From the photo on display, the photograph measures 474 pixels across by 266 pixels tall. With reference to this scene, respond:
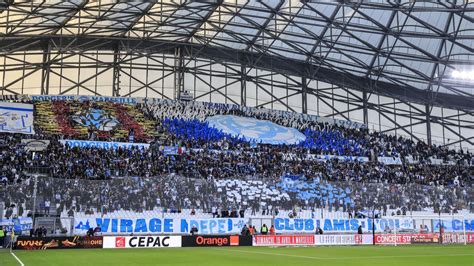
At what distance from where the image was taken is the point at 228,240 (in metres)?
31.1

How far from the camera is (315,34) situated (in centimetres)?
5444

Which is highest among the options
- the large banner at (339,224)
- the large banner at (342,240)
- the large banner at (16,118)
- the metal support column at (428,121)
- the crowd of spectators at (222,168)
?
the metal support column at (428,121)

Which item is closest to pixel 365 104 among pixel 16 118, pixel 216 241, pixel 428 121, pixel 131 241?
pixel 428 121

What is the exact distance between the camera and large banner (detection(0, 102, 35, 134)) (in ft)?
161

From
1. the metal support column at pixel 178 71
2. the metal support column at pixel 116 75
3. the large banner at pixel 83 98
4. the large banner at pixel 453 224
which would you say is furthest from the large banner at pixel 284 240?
the metal support column at pixel 116 75

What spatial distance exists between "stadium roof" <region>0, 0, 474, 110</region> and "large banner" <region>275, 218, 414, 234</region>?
1758cm

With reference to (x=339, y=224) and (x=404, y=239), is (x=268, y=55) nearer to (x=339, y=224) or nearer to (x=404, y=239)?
(x=339, y=224)

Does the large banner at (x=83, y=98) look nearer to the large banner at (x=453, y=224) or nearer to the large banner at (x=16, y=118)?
the large banner at (x=16, y=118)

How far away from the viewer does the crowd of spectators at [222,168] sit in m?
32.5

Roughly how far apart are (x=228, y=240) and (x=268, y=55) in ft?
113

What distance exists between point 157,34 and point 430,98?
32.1 meters

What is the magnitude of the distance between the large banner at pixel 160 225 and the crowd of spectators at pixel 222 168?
803 millimetres

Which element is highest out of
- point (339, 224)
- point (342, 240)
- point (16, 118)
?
point (16, 118)

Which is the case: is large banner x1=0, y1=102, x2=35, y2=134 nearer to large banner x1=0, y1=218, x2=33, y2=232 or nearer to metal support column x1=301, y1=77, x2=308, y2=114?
large banner x1=0, y1=218, x2=33, y2=232
